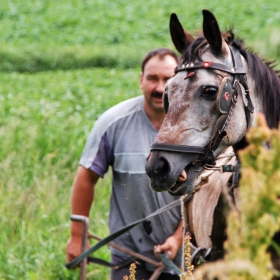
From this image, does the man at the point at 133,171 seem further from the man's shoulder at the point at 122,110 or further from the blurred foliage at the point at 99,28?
the blurred foliage at the point at 99,28

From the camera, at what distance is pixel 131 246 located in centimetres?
455

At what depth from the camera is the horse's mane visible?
10.5 feet

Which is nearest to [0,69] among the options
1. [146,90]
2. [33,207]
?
[33,207]

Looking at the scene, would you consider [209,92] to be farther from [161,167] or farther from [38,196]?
[38,196]

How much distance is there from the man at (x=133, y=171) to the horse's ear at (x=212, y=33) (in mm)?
1281

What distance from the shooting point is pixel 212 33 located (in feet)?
10.3

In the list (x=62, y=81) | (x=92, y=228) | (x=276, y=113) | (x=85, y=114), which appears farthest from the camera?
(x=62, y=81)

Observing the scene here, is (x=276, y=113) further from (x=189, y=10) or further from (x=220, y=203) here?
(x=189, y=10)

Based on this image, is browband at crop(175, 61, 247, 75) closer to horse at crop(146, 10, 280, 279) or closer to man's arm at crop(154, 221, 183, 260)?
horse at crop(146, 10, 280, 279)

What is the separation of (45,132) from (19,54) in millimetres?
15898

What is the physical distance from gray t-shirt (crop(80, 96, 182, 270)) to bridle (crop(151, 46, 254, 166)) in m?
1.33

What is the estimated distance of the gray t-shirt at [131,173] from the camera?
4461 millimetres

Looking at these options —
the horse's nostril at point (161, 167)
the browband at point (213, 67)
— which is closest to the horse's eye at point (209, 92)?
the browband at point (213, 67)

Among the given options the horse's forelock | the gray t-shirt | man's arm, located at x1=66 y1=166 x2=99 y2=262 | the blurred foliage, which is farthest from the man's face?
→ the blurred foliage
